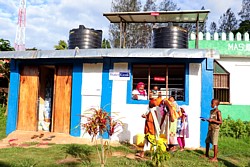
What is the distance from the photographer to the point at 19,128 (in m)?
7.79

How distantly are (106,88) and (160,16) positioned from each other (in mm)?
3060

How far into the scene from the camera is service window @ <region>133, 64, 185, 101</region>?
22.9 feet

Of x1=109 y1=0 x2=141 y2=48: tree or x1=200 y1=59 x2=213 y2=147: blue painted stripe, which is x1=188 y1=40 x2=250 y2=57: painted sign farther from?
x1=109 y1=0 x2=141 y2=48: tree

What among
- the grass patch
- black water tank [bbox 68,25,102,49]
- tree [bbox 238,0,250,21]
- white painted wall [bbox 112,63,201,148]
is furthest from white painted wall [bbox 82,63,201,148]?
tree [bbox 238,0,250,21]

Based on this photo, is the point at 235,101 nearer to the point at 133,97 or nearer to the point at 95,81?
the point at 133,97

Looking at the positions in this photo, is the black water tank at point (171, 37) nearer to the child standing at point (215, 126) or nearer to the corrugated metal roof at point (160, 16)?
the corrugated metal roof at point (160, 16)

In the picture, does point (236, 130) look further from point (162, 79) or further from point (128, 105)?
point (128, 105)

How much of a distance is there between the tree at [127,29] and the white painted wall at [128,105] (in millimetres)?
11214

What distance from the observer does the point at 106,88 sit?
7035 mm

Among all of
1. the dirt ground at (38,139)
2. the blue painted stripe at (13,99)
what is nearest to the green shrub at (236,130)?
the dirt ground at (38,139)

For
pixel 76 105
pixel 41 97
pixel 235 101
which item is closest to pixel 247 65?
pixel 235 101

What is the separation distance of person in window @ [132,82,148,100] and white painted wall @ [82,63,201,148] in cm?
25

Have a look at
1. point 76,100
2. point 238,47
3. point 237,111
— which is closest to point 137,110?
point 76,100

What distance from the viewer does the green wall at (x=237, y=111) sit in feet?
32.5
